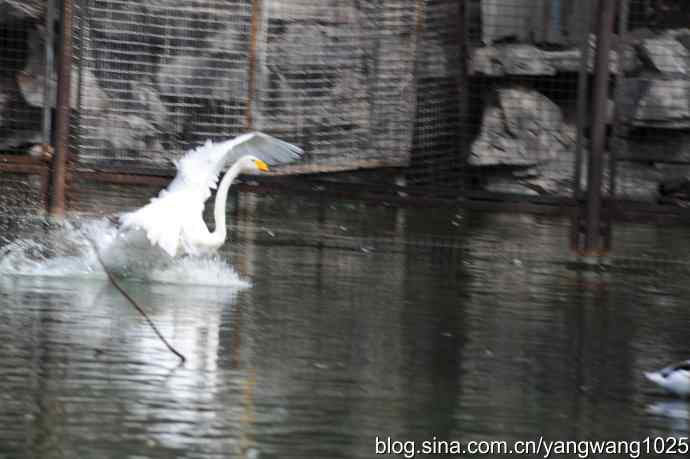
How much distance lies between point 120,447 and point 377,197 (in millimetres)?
8241

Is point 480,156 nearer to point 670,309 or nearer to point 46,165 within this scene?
point 46,165

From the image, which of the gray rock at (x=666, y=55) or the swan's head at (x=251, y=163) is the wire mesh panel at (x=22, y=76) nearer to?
the swan's head at (x=251, y=163)

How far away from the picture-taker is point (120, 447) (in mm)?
5973

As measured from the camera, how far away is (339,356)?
323 inches

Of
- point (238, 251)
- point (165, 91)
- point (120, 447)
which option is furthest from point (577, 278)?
point (120, 447)

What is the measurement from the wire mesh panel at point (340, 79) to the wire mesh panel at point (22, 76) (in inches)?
103

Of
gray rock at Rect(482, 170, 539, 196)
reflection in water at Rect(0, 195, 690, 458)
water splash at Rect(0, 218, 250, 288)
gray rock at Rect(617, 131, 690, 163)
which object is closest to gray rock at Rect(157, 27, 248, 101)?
reflection in water at Rect(0, 195, 690, 458)

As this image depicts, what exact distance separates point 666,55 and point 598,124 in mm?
4572

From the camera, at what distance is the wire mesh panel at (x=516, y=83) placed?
1748 cm

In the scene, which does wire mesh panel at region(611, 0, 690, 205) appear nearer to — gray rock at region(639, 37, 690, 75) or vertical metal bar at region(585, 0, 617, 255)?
gray rock at region(639, 37, 690, 75)

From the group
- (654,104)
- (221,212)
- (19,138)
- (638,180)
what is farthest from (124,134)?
(654,104)

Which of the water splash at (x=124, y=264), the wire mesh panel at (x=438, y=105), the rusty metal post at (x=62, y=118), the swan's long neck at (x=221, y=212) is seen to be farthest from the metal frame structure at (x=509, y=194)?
the water splash at (x=124, y=264)

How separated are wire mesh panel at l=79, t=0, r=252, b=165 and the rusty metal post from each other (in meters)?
0.47

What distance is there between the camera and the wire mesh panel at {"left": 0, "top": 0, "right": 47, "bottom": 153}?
56.0 feet
